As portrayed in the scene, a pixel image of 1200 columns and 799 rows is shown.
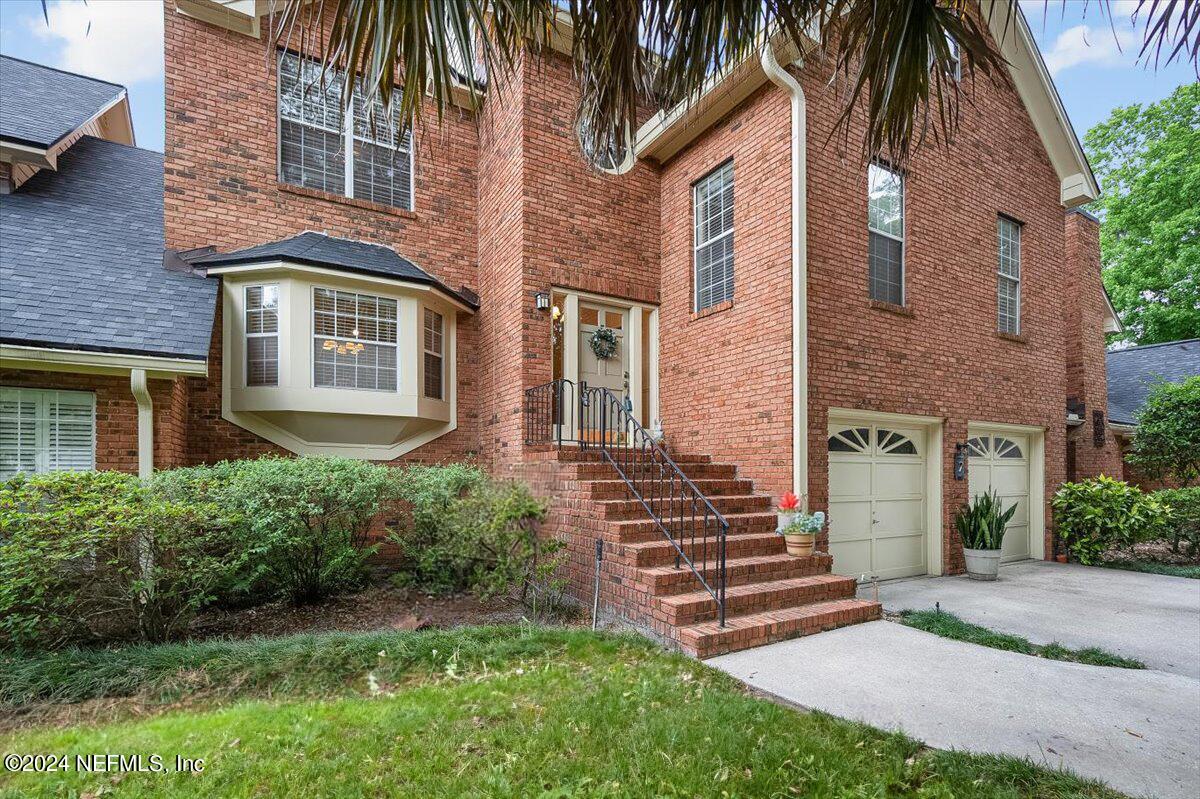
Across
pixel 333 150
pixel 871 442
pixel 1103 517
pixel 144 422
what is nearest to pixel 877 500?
pixel 871 442

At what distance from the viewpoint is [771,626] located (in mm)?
4773

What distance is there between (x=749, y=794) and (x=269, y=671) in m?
3.32

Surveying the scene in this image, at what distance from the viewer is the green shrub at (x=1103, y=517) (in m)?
8.80

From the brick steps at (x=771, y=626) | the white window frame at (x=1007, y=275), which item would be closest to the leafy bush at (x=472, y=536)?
the brick steps at (x=771, y=626)

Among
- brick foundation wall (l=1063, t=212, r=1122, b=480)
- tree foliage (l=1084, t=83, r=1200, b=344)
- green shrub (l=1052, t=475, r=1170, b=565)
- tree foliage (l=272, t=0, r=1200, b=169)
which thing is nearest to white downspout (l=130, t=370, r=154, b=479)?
tree foliage (l=272, t=0, r=1200, b=169)

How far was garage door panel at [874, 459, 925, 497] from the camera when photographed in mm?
7633

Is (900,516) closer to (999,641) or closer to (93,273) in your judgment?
(999,641)

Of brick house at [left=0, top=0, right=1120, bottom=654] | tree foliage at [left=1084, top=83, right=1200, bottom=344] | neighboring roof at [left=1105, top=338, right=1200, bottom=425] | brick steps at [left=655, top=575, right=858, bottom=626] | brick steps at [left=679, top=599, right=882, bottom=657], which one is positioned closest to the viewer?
brick steps at [left=679, top=599, right=882, bottom=657]

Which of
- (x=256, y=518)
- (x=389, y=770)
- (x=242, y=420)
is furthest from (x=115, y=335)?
(x=389, y=770)

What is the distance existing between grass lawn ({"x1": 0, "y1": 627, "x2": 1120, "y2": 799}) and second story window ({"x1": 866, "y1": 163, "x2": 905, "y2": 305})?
581 cm

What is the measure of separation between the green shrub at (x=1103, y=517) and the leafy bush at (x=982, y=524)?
2.45m

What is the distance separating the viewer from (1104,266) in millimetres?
20406

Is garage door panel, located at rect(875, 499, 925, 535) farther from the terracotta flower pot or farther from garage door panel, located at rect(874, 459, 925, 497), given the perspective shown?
the terracotta flower pot

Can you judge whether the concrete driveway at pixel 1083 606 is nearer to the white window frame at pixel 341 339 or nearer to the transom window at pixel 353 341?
the white window frame at pixel 341 339
